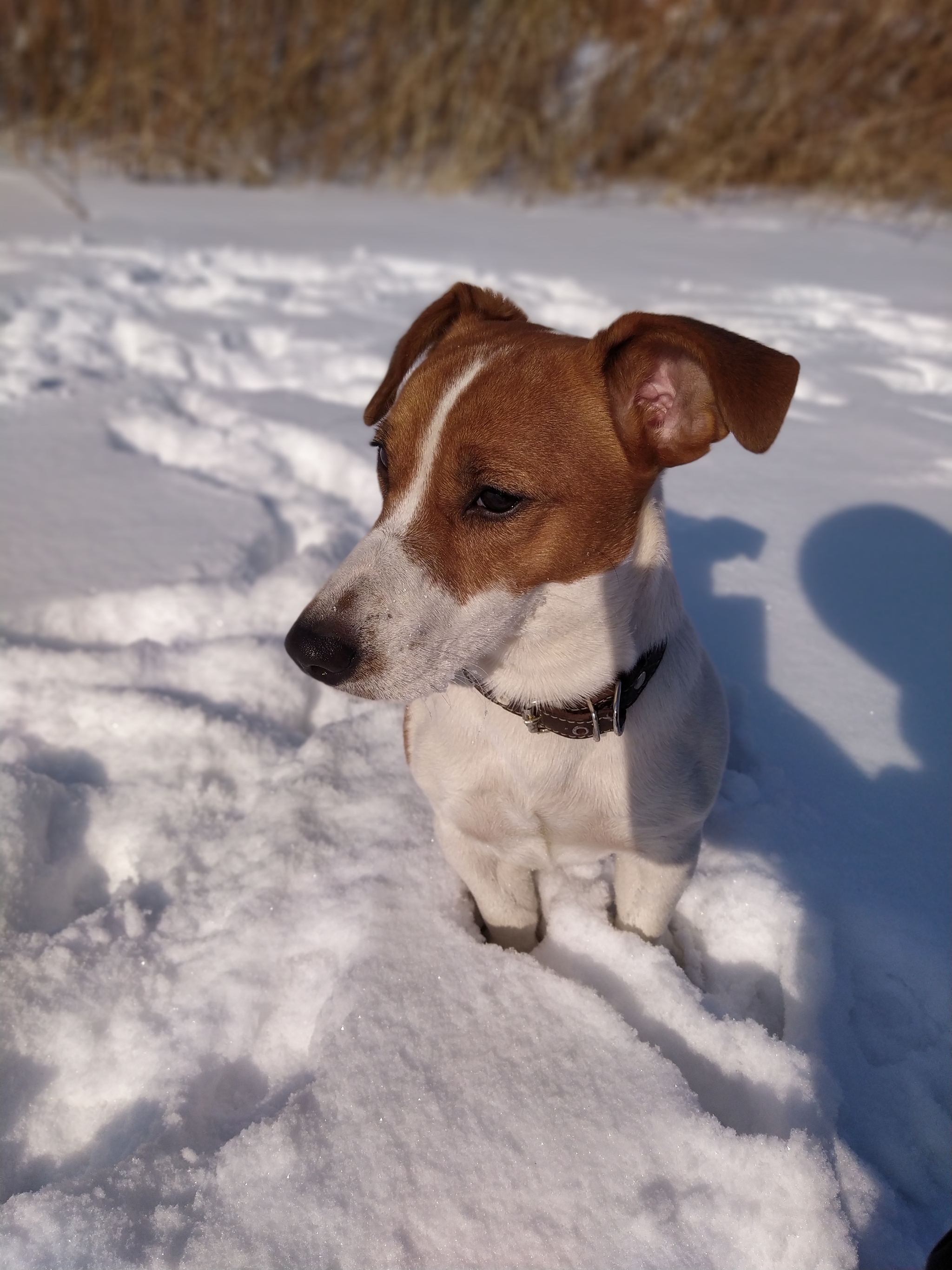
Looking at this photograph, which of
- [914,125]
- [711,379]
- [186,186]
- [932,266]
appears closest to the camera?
[711,379]

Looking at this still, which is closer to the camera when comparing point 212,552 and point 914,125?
point 212,552

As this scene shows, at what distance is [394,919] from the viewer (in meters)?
1.85

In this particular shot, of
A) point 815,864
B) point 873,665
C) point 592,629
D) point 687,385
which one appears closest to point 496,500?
point 592,629

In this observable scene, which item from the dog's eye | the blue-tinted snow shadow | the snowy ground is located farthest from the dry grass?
the dog's eye

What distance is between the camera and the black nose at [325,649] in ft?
4.60

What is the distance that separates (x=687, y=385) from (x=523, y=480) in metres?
0.35

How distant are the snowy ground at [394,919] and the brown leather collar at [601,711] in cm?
55

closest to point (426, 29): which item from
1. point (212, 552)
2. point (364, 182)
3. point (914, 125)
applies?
point (364, 182)

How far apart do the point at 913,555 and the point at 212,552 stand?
2395mm

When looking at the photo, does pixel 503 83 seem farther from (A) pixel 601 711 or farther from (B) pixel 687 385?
(A) pixel 601 711

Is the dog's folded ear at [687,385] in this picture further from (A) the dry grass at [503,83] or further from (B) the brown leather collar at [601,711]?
(A) the dry grass at [503,83]

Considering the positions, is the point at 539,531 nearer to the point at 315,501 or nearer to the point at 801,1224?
the point at 801,1224

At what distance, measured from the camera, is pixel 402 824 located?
6.86ft

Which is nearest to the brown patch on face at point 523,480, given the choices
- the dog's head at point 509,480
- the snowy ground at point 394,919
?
the dog's head at point 509,480
